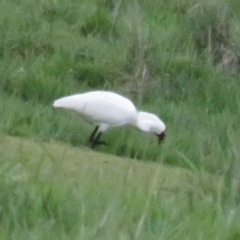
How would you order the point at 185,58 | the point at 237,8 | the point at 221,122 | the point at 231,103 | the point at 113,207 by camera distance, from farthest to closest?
the point at 237,8 < the point at 185,58 < the point at 231,103 < the point at 221,122 < the point at 113,207

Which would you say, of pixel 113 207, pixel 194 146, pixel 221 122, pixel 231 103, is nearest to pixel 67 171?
pixel 113 207

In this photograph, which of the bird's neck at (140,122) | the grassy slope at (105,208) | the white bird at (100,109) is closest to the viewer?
the grassy slope at (105,208)

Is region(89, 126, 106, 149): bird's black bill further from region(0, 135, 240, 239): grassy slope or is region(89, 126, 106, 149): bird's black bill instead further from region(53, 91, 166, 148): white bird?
region(0, 135, 240, 239): grassy slope

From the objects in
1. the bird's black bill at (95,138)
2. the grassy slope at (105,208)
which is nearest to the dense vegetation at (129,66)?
the bird's black bill at (95,138)

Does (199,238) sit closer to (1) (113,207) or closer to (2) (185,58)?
(1) (113,207)

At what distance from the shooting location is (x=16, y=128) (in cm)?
631

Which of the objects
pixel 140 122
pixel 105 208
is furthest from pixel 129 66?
pixel 105 208

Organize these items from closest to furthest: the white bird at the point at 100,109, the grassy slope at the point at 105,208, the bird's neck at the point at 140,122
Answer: the grassy slope at the point at 105,208, the white bird at the point at 100,109, the bird's neck at the point at 140,122

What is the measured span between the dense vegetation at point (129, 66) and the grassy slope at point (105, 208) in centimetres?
205

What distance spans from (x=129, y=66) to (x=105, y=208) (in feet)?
16.1

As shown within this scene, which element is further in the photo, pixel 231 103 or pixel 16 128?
pixel 231 103

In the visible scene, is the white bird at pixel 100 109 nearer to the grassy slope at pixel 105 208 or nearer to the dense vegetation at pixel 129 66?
the dense vegetation at pixel 129 66

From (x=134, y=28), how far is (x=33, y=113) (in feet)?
5.78

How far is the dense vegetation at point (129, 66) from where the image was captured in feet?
22.1
